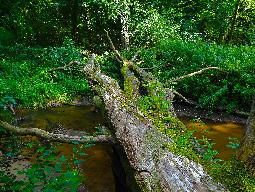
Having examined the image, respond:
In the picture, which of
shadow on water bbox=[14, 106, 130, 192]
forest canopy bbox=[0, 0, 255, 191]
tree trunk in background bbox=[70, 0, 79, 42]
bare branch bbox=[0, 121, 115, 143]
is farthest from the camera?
tree trunk in background bbox=[70, 0, 79, 42]

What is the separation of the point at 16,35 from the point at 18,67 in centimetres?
571

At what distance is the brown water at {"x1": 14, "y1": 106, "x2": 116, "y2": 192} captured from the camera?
19.7 feet

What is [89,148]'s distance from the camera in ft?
23.9

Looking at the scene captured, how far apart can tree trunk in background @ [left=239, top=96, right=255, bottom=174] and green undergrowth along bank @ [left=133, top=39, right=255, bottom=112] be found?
6.41 metres

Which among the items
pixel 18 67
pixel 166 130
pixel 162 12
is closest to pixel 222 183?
pixel 166 130

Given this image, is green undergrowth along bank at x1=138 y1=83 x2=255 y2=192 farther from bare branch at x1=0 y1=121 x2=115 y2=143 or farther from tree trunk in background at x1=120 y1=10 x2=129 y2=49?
tree trunk in background at x1=120 y1=10 x2=129 y2=49

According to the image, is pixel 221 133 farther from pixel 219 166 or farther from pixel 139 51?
pixel 219 166

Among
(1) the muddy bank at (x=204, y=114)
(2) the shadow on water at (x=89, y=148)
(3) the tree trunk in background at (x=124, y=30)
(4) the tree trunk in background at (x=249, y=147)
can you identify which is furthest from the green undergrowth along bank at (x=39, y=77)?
(4) the tree trunk in background at (x=249, y=147)

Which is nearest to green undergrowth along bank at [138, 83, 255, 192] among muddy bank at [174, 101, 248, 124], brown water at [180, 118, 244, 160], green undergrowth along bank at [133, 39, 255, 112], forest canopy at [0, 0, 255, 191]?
forest canopy at [0, 0, 255, 191]

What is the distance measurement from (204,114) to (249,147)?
7.08m

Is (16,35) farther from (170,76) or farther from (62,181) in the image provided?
(62,181)

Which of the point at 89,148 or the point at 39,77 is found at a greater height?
the point at 39,77

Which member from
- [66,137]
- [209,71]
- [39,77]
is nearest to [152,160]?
[66,137]

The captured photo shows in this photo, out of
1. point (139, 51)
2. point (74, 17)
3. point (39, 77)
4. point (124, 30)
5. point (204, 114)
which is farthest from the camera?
point (74, 17)
